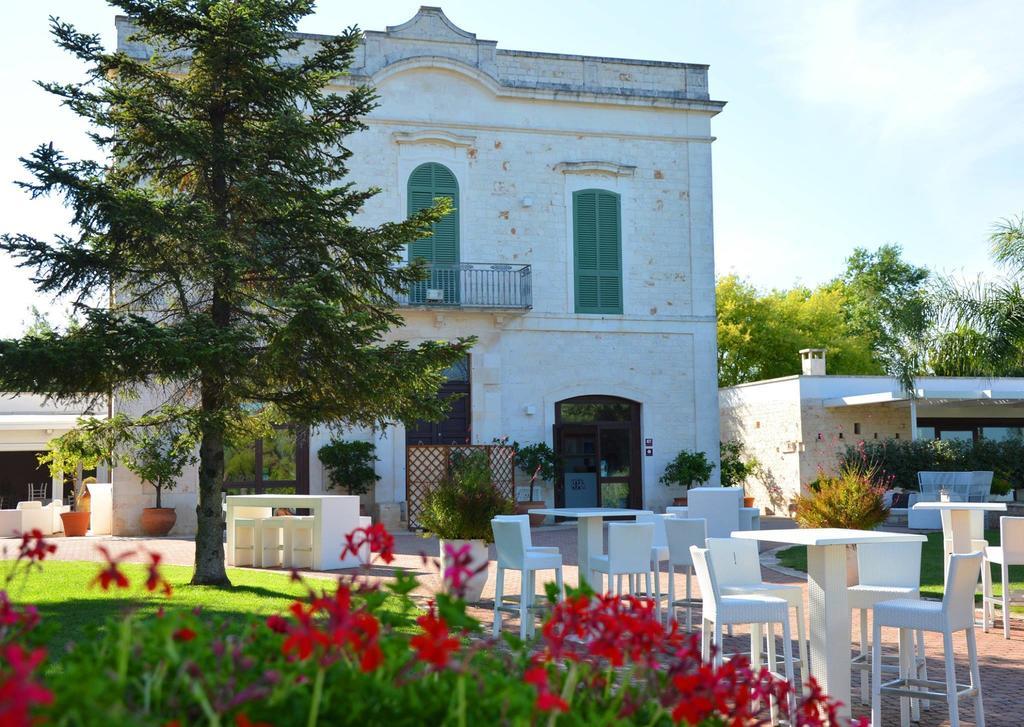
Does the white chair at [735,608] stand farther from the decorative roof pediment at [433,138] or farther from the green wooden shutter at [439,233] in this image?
the decorative roof pediment at [433,138]

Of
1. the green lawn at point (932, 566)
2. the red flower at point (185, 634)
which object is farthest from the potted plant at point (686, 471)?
the red flower at point (185, 634)

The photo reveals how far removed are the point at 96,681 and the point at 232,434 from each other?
9.29 m

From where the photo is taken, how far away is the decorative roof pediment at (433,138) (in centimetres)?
1989

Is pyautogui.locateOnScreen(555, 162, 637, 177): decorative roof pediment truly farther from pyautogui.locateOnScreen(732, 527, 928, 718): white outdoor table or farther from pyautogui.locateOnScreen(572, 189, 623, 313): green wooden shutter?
pyautogui.locateOnScreen(732, 527, 928, 718): white outdoor table

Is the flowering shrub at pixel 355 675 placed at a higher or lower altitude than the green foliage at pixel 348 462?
lower

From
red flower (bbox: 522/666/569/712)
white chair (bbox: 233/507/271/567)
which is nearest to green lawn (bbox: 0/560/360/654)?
white chair (bbox: 233/507/271/567)

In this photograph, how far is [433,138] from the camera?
2009cm

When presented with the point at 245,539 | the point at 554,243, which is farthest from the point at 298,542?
the point at 554,243

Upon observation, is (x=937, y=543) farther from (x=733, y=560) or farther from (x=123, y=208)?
(x=123, y=208)

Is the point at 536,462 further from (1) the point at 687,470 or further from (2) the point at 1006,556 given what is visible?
(2) the point at 1006,556

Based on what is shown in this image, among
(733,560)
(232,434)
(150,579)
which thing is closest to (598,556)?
(733,560)

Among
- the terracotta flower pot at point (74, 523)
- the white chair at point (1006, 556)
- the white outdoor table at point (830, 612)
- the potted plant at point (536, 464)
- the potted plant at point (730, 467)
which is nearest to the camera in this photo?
the white outdoor table at point (830, 612)

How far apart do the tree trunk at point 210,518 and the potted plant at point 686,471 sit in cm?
1143

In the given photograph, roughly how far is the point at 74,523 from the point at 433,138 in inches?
376
